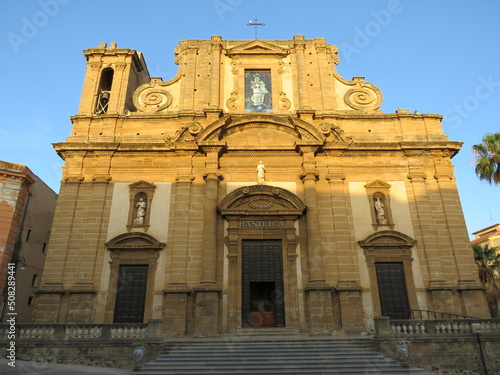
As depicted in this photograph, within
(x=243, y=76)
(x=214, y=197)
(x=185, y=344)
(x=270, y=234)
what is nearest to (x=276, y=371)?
(x=185, y=344)

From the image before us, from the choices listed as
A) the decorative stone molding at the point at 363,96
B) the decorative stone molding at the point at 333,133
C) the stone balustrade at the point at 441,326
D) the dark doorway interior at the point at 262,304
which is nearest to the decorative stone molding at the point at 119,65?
the decorative stone molding at the point at 333,133

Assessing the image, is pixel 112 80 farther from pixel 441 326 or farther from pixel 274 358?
pixel 441 326

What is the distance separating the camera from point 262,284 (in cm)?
1761

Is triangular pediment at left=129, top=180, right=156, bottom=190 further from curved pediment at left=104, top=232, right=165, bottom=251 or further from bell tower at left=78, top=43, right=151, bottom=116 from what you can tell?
bell tower at left=78, top=43, right=151, bottom=116

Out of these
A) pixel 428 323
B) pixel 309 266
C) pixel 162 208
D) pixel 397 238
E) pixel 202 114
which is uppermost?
pixel 202 114

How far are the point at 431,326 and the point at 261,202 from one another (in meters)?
8.24

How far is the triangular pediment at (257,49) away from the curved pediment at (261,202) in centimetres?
820

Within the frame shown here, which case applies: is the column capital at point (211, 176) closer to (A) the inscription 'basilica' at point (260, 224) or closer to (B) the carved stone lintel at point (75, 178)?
(A) the inscription 'basilica' at point (260, 224)

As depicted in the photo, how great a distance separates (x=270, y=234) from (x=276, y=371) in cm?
666

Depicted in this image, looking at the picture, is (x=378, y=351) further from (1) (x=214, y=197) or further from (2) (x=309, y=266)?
(1) (x=214, y=197)

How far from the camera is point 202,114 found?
19781mm

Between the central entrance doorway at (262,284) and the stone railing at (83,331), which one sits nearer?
the stone railing at (83,331)

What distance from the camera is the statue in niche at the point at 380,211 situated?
17750 millimetres

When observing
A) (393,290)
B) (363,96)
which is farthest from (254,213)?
(363,96)
